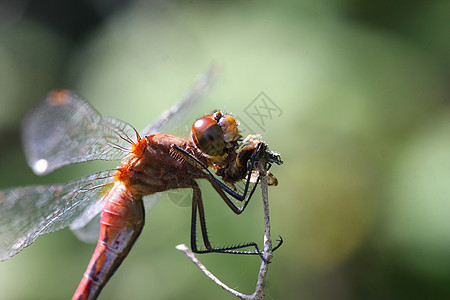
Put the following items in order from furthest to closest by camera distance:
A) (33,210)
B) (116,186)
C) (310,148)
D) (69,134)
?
(310,148), (69,134), (116,186), (33,210)

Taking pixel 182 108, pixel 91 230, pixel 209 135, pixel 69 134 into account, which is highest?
pixel 209 135

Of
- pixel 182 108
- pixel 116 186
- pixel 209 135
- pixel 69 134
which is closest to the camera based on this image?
pixel 209 135

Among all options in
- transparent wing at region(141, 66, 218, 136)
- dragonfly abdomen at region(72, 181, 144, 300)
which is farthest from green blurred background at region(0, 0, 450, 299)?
dragonfly abdomen at region(72, 181, 144, 300)

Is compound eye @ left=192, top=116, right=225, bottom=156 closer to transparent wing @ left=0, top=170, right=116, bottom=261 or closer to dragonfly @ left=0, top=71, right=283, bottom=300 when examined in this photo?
dragonfly @ left=0, top=71, right=283, bottom=300

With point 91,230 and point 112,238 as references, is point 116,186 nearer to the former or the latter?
point 112,238

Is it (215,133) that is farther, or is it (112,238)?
(112,238)

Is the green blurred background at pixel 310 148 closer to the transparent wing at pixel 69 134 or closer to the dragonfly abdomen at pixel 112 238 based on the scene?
the transparent wing at pixel 69 134

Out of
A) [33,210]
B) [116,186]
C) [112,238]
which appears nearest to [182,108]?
[116,186]

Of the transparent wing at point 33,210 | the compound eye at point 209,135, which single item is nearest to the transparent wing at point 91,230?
the transparent wing at point 33,210
